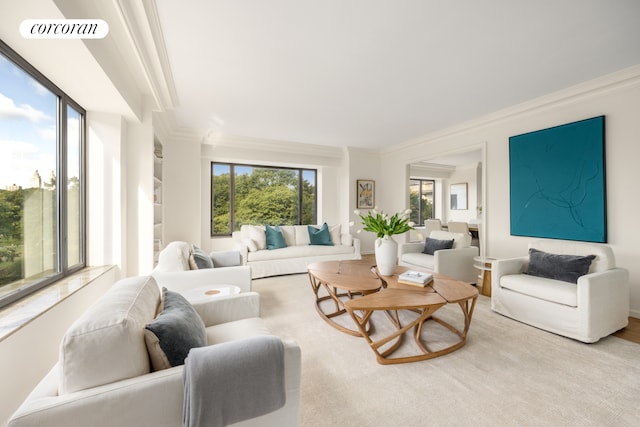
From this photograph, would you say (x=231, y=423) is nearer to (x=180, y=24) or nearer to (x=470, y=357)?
(x=470, y=357)

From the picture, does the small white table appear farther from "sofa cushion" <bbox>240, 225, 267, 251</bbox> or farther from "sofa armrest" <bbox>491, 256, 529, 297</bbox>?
"sofa armrest" <bbox>491, 256, 529, 297</bbox>

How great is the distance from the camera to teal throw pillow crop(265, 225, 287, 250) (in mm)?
4656

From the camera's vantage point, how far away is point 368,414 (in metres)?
1.47

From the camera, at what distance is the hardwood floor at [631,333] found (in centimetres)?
233

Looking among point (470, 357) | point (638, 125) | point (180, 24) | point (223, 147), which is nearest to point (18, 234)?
point (180, 24)

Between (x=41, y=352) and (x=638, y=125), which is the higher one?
(x=638, y=125)

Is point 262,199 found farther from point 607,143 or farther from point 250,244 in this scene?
point 607,143

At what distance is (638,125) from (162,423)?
4609mm

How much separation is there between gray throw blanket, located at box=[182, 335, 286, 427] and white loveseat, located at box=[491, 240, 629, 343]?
261 centimetres

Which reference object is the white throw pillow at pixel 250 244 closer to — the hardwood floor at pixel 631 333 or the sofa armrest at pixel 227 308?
the sofa armrest at pixel 227 308

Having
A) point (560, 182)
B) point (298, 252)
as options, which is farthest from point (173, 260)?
point (560, 182)

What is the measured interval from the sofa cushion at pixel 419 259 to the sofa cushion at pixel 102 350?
3.56m

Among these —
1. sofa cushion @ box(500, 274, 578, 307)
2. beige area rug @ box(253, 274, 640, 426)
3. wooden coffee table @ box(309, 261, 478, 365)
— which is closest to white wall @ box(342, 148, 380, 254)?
sofa cushion @ box(500, 274, 578, 307)

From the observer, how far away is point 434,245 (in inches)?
162
